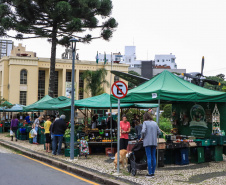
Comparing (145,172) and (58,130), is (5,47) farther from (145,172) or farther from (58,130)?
(145,172)

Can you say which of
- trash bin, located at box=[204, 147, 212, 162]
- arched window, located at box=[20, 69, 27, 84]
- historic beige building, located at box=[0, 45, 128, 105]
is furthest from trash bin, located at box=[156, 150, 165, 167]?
arched window, located at box=[20, 69, 27, 84]

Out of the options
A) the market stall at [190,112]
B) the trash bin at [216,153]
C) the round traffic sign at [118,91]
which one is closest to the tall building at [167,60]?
the market stall at [190,112]

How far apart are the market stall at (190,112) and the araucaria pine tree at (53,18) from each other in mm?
13108

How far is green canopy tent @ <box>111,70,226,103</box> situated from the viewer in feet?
35.6

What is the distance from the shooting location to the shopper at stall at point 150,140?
9.08 metres

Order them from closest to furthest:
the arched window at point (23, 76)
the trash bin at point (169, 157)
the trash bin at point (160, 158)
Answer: the trash bin at point (160, 158) → the trash bin at point (169, 157) → the arched window at point (23, 76)

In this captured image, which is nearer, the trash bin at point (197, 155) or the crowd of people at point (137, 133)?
the crowd of people at point (137, 133)

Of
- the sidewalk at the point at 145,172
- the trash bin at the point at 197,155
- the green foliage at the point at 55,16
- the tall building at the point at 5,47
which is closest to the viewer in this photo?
the sidewalk at the point at 145,172

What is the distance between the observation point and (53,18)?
24.2 m

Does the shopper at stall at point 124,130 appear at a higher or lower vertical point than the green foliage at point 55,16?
lower

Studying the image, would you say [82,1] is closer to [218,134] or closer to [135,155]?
[218,134]

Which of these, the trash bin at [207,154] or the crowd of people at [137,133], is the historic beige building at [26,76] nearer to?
the crowd of people at [137,133]

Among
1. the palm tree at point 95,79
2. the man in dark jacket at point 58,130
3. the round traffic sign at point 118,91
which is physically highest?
the palm tree at point 95,79

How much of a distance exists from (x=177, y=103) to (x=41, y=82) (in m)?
44.4
